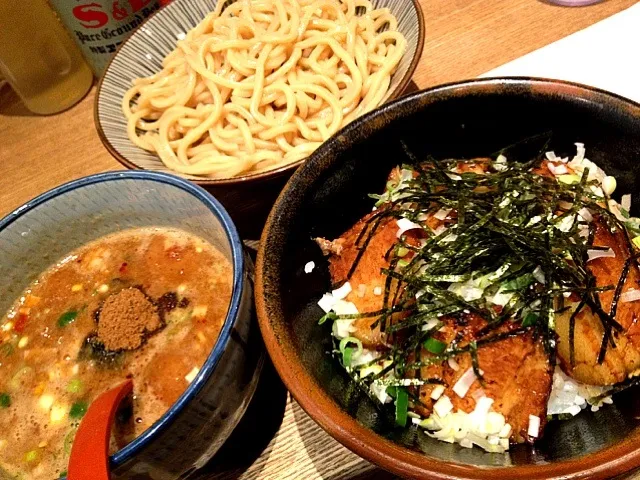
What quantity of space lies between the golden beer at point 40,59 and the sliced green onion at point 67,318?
1.30 m

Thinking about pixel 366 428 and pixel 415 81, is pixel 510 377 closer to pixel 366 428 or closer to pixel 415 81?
pixel 366 428

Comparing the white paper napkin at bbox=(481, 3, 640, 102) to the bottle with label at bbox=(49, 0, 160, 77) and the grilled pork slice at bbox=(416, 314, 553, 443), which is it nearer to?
the grilled pork slice at bbox=(416, 314, 553, 443)

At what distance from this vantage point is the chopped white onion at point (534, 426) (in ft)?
3.44

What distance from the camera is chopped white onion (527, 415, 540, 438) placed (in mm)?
1048

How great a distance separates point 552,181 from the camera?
125cm

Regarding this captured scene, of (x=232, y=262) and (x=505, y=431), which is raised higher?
(x=232, y=262)

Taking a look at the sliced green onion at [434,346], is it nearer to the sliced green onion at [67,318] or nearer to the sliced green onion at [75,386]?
the sliced green onion at [75,386]

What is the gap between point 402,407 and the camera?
44.0 inches

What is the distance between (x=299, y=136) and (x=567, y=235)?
104 cm

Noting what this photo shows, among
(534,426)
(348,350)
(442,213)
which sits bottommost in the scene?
(534,426)

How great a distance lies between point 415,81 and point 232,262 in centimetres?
108

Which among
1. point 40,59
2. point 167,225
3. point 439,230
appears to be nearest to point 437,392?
point 439,230

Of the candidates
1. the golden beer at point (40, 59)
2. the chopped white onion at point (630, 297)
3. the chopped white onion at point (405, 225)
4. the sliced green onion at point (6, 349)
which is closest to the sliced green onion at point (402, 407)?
the chopped white onion at point (405, 225)

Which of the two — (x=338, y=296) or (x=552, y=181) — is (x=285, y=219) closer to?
(x=338, y=296)
